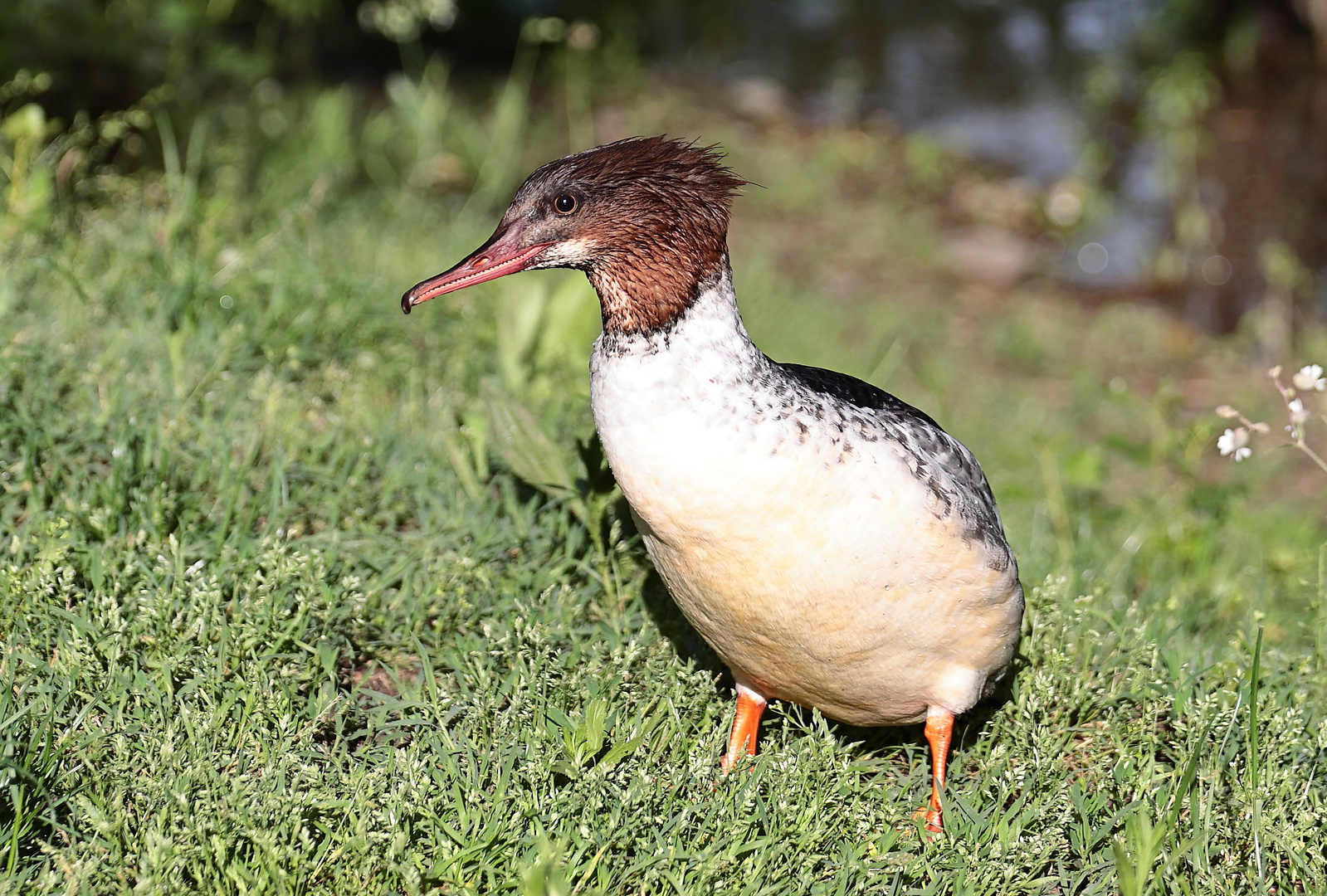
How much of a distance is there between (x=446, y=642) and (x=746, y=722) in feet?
2.38

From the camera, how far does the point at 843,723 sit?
9.06ft

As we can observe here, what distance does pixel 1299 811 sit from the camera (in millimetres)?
2336

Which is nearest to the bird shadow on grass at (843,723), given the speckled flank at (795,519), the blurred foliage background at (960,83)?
the speckled flank at (795,519)

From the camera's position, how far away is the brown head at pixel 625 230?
86.2 inches

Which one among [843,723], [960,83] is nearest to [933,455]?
[843,723]

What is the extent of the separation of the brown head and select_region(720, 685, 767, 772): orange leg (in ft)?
3.03

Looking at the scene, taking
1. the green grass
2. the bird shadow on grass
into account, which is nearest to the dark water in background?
the green grass

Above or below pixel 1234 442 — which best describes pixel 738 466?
above

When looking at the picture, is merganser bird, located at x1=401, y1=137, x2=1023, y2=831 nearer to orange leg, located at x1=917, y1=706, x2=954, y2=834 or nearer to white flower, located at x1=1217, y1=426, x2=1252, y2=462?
orange leg, located at x1=917, y1=706, x2=954, y2=834

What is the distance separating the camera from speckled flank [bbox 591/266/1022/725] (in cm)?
211

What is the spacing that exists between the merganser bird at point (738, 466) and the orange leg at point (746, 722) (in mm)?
252

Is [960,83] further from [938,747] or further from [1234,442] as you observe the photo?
[938,747]

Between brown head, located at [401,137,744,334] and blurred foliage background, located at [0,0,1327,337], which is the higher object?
brown head, located at [401,137,744,334]

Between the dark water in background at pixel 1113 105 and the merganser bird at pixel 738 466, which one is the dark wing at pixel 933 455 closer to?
the merganser bird at pixel 738 466
